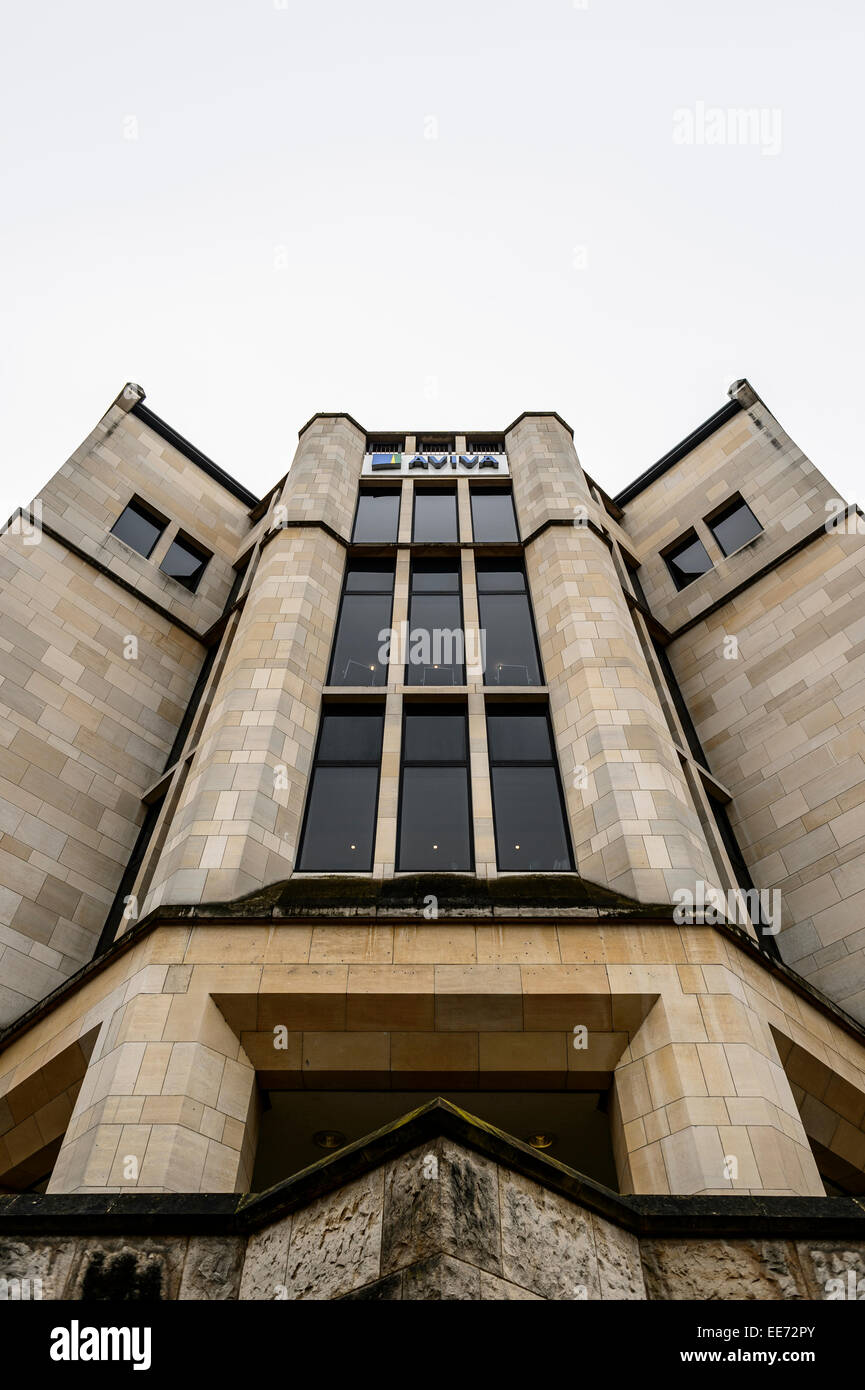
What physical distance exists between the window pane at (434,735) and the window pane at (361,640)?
122 centimetres

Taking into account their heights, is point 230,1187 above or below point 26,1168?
below

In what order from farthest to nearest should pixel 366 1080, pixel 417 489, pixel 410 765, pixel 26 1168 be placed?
pixel 417 489
pixel 410 765
pixel 26 1168
pixel 366 1080

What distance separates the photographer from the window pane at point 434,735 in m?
16.3

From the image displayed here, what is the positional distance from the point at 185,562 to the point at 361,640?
344 inches

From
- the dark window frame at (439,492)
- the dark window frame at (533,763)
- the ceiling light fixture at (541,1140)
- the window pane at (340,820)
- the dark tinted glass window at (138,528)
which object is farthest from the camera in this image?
the dark tinted glass window at (138,528)

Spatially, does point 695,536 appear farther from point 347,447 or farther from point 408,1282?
point 408,1282

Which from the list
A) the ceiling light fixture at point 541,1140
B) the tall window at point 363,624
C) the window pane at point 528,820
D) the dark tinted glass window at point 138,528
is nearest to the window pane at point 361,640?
the tall window at point 363,624

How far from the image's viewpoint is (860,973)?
15.0 metres

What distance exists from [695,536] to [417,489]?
8.13m

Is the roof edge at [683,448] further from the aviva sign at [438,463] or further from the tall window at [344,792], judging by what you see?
the tall window at [344,792]

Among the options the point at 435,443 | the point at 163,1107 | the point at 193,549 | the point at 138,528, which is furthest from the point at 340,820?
the point at 435,443

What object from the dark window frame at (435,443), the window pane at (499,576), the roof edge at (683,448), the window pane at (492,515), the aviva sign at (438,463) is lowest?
the window pane at (499,576)

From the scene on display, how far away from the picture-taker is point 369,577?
69.8 feet
